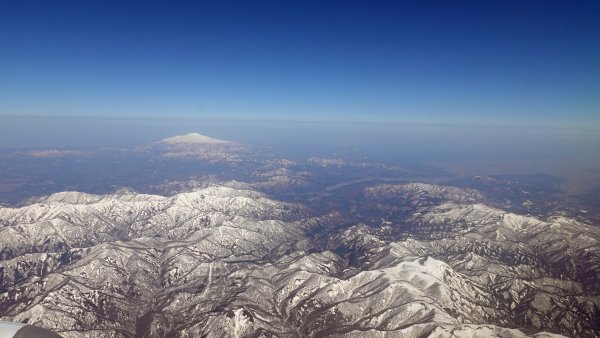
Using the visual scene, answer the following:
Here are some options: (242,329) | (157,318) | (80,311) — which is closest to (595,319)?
(242,329)

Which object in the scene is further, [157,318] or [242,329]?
[157,318]

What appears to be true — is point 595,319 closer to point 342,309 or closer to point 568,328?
point 568,328

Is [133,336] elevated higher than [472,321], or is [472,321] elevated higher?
[472,321]

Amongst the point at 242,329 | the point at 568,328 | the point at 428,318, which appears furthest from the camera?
the point at 568,328

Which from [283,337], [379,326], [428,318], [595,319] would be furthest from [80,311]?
[595,319]

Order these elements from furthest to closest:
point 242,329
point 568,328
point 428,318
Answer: point 568,328
point 242,329
point 428,318

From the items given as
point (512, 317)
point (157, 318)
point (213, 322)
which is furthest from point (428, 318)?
point (157, 318)

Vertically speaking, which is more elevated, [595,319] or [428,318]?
[428,318]

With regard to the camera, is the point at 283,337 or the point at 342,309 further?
Result: the point at 342,309

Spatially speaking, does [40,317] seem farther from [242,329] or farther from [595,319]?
[595,319]
